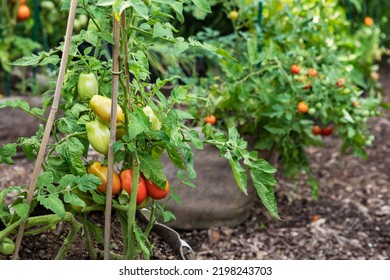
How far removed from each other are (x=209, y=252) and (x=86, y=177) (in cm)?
147

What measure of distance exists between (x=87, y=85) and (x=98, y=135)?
0.49 ft

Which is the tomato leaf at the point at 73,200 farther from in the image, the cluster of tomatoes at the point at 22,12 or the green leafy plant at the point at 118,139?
the cluster of tomatoes at the point at 22,12

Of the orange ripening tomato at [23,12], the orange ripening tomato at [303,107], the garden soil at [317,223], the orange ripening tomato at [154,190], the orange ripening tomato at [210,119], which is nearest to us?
the orange ripening tomato at [154,190]

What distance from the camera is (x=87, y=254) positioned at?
2.24 meters

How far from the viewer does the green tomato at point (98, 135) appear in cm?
187

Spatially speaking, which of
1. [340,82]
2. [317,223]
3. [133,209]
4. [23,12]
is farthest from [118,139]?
[23,12]

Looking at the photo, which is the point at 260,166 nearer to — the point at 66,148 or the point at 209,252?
the point at 66,148

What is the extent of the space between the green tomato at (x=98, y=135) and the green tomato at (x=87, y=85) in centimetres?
8

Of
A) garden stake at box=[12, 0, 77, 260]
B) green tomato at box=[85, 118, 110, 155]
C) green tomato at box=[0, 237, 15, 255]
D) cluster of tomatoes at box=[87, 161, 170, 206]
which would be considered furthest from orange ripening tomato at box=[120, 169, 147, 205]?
green tomato at box=[0, 237, 15, 255]

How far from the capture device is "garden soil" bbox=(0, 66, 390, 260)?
128 inches

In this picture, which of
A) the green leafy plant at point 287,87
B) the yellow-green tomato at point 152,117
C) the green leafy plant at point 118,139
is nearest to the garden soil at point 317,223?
the green leafy plant at point 287,87

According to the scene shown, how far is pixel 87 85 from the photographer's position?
6.27 feet

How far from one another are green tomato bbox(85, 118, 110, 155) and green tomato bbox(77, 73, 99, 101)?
8 centimetres

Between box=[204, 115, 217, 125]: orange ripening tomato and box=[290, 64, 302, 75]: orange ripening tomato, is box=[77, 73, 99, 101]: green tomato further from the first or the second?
box=[290, 64, 302, 75]: orange ripening tomato
